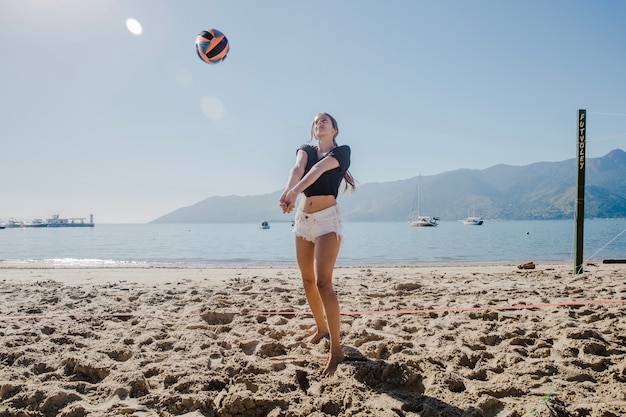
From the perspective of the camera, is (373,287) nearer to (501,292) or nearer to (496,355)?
(501,292)

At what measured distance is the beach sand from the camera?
7.08 ft

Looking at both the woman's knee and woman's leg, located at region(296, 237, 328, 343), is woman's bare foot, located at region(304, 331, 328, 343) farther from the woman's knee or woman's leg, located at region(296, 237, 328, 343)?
the woman's knee

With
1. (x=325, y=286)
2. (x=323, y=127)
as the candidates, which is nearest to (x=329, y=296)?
(x=325, y=286)

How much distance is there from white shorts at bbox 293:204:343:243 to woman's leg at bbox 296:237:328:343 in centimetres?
10

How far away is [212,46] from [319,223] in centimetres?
405

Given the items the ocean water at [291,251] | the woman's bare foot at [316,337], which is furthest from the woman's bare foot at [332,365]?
the ocean water at [291,251]

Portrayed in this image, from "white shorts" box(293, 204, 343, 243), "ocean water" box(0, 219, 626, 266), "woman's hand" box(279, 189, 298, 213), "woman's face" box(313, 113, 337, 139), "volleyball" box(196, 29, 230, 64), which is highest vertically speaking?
"volleyball" box(196, 29, 230, 64)

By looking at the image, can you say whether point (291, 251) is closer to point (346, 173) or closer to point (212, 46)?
point (212, 46)

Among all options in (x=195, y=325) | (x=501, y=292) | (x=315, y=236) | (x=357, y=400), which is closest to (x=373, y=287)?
(x=501, y=292)

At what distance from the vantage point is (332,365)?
2.62 meters

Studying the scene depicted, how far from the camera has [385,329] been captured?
3564 mm

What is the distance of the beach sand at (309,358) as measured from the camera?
2158 millimetres

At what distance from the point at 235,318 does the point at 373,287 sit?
281 centimetres

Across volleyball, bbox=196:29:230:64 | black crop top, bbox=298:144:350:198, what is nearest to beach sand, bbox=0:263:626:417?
black crop top, bbox=298:144:350:198
